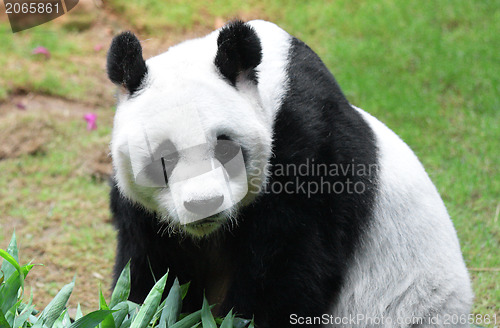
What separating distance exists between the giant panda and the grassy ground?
137 centimetres

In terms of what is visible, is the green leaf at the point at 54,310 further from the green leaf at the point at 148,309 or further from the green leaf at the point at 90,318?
the green leaf at the point at 148,309

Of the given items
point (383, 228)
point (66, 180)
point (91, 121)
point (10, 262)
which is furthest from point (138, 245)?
point (91, 121)

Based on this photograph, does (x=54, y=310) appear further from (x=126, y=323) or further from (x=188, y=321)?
(x=188, y=321)

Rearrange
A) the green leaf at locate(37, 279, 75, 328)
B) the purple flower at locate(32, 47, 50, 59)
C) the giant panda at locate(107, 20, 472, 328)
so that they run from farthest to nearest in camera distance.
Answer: the purple flower at locate(32, 47, 50, 59)
the green leaf at locate(37, 279, 75, 328)
the giant panda at locate(107, 20, 472, 328)

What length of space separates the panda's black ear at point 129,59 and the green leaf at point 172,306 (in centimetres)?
110

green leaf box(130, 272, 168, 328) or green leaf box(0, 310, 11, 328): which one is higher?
green leaf box(0, 310, 11, 328)

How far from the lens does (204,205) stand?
2.78m

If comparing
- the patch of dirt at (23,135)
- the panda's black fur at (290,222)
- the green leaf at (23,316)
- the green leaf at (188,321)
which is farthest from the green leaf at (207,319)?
the patch of dirt at (23,135)

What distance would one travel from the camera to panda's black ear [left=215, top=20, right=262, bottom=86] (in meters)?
2.99

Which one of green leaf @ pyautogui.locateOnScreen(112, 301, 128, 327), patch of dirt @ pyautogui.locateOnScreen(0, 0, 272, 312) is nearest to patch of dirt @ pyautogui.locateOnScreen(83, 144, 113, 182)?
patch of dirt @ pyautogui.locateOnScreen(0, 0, 272, 312)

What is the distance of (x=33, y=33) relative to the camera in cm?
869

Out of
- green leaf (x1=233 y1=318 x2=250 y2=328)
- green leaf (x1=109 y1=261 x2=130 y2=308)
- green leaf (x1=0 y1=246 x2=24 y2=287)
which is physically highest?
green leaf (x1=0 y1=246 x2=24 y2=287)

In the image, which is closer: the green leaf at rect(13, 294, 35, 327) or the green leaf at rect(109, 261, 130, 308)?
the green leaf at rect(13, 294, 35, 327)

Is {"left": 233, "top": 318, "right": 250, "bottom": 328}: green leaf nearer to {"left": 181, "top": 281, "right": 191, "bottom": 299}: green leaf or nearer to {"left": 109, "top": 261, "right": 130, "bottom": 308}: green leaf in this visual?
{"left": 181, "top": 281, "right": 191, "bottom": 299}: green leaf
